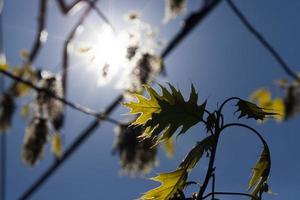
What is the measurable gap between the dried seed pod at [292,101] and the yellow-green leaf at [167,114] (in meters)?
3.17

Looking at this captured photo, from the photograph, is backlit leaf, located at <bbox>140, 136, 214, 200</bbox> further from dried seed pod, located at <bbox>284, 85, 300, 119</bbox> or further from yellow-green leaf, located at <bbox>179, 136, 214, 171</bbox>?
dried seed pod, located at <bbox>284, 85, 300, 119</bbox>

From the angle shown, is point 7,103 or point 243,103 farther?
point 7,103

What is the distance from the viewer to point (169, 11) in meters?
3.62

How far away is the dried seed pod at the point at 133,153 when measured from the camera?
3221 millimetres

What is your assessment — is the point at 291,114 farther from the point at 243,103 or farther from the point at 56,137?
the point at 243,103

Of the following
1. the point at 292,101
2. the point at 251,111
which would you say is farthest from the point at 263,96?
the point at 251,111

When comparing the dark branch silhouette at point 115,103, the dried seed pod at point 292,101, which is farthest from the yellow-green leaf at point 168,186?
the dried seed pod at point 292,101

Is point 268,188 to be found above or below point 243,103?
below

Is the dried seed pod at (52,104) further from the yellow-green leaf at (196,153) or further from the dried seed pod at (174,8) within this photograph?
the yellow-green leaf at (196,153)

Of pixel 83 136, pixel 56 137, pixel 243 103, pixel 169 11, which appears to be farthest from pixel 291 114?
pixel 243 103

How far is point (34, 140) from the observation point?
343cm

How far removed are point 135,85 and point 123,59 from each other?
0.14 metres

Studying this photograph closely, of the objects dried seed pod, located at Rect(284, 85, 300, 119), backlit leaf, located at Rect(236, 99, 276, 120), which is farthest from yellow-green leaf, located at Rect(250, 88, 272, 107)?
backlit leaf, located at Rect(236, 99, 276, 120)

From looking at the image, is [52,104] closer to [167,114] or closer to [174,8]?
[174,8]
